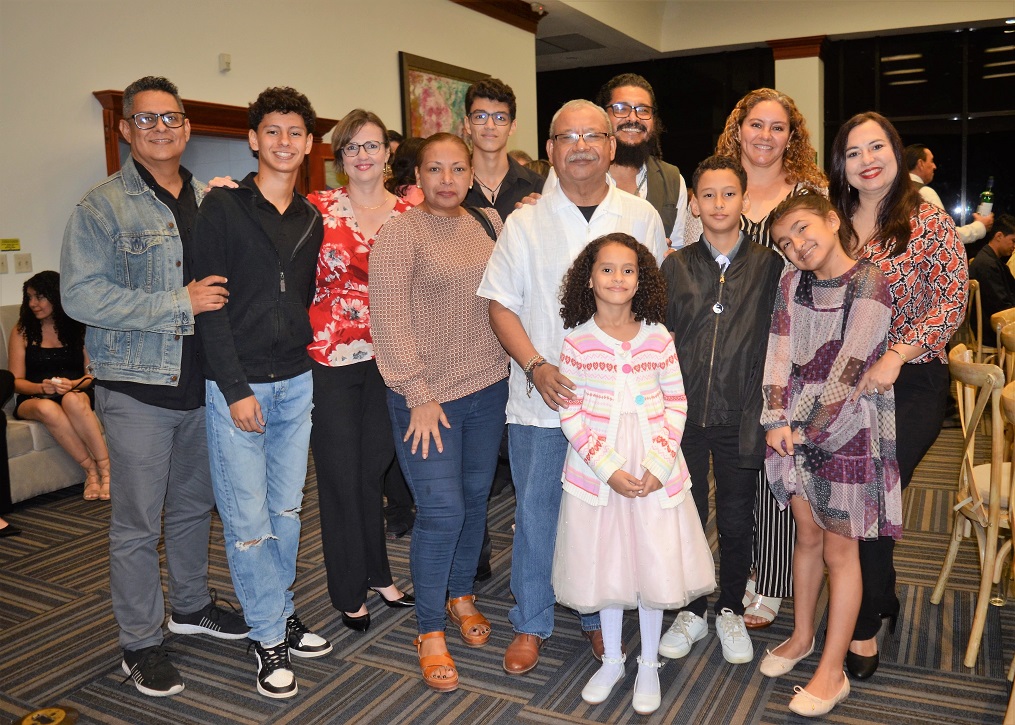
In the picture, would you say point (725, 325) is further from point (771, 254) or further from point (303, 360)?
point (303, 360)

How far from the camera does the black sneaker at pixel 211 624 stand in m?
2.99

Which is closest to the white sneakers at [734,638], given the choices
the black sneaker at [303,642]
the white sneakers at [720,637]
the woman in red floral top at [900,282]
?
the white sneakers at [720,637]

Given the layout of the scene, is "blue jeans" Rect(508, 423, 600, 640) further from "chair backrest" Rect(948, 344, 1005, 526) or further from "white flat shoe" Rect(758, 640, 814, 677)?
"chair backrest" Rect(948, 344, 1005, 526)

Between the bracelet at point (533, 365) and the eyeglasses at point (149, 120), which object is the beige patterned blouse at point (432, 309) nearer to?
the bracelet at point (533, 365)

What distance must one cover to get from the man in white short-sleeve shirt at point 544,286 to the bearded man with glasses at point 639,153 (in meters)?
0.49

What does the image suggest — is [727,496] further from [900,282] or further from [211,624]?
[211,624]

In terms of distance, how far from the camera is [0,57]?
453 centimetres

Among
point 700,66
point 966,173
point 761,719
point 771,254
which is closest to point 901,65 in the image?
point 966,173

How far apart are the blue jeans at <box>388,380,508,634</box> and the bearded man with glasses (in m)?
0.92

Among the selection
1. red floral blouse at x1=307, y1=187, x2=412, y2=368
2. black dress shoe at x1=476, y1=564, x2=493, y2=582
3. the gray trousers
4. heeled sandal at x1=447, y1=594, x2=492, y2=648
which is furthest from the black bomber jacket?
the gray trousers

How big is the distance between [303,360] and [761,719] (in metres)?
1.68

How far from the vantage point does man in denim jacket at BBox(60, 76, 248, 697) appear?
247 centimetres

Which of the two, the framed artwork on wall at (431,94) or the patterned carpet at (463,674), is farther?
the framed artwork on wall at (431,94)

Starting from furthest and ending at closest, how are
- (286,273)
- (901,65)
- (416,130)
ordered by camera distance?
1. (901,65)
2. (416,130)
3. (286,273)
